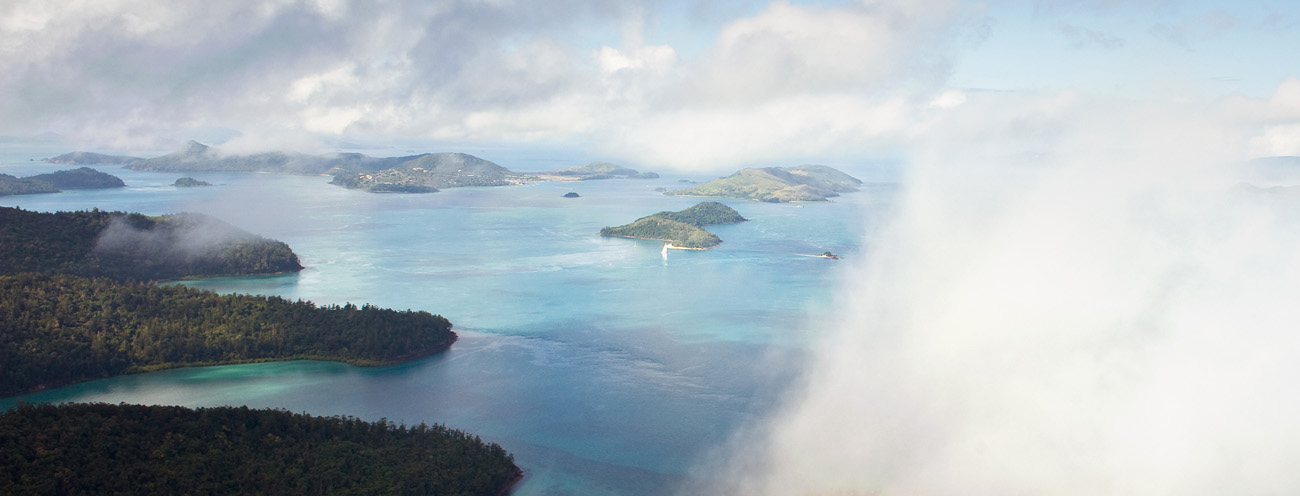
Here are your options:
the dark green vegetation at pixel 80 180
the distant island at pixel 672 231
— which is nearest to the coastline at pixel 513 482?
the distant island at pixel 672 231

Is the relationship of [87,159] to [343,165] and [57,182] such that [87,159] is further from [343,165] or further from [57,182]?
[57,182]

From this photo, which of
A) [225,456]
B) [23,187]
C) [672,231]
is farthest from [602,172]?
[225,456]

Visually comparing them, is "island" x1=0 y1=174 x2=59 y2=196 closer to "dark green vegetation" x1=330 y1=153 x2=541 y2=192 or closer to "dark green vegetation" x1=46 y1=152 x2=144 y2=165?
"dark green vegetation" x1=330 y1=153 x2=541 y2=192

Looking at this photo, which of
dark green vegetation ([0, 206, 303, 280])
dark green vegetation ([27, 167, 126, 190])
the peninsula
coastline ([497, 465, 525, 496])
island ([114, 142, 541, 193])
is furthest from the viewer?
island ([114, 142, 541, 193])

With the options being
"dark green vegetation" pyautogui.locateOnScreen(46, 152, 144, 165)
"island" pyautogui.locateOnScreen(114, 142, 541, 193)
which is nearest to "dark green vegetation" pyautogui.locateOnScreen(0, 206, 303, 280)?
"island" pyautogui.locateOnScreen(114, 142, 541, 193)

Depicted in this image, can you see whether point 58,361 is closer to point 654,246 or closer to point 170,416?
point 170,416
